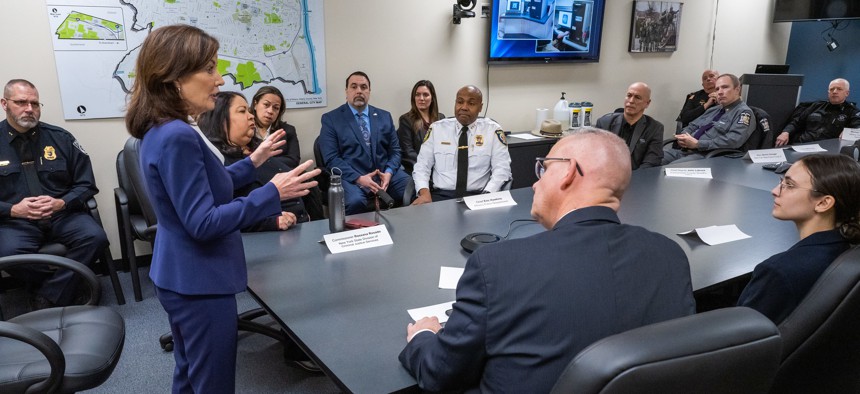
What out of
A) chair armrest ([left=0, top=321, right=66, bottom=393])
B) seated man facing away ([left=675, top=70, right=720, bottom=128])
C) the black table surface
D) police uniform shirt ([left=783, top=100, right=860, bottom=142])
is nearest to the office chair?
the black table surface

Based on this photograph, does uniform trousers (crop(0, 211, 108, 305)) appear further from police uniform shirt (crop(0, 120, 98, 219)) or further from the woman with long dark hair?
the woman with long dark hair

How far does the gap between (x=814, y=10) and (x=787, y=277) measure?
21.0 ft

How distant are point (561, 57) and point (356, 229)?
383cm

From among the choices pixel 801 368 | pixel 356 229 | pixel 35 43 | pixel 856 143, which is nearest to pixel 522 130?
pixel 856 143

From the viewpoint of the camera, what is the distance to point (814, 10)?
6.45m

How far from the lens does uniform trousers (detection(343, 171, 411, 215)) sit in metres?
3.93

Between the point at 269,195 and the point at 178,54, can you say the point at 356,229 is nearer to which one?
the point at 269,195

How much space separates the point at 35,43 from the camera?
11.1ft

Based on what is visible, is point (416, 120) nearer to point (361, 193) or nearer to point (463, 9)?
point (361, 193)

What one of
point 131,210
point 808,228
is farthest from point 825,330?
point 131,210

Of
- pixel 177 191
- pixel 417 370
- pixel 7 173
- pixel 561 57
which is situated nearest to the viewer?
pixel 417 370

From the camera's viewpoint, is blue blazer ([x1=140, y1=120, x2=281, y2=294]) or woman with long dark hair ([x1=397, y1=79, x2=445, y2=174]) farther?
woman with long dark hair ([x1=397, y1=79, x2=445, y2=174])

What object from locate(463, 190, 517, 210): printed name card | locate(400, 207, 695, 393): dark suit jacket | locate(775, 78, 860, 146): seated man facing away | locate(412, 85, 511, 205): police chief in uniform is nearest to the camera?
locate(400, 207, 695, 393): dark suit jacket

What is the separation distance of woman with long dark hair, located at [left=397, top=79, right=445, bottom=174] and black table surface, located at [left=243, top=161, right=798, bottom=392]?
1.66 m
